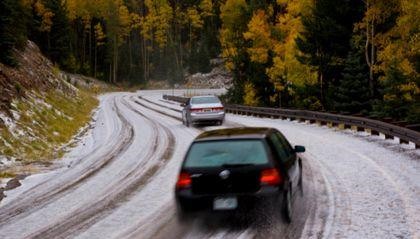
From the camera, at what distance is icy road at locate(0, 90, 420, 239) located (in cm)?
739

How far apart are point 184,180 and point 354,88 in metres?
23.2

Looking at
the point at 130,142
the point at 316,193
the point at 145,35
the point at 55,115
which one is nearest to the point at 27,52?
the point at 55,115

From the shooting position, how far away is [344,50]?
3297 cm

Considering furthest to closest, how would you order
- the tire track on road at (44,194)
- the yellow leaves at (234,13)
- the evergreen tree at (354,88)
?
the yellow leaves at (234,13), the evergreen tree at (354,88), the tire track on road at (44,194)

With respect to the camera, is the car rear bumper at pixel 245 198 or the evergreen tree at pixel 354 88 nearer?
the car rear bumper at pixel 245 198

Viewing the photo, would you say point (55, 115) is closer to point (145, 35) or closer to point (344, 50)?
point (344, 50)

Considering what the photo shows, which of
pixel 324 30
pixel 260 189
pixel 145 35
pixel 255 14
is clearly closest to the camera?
pixel 260 189

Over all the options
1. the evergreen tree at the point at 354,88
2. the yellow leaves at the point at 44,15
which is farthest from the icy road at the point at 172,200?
the yellow leaves at the point at 44,15

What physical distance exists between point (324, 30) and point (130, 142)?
58.1 ft

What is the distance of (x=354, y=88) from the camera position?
2886 cm

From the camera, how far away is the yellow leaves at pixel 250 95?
4599 centimetres

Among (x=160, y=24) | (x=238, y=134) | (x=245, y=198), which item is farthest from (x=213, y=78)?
(x=245, y=198)

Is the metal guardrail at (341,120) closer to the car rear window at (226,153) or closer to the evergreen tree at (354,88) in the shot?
the evergreen tree at (354,88)

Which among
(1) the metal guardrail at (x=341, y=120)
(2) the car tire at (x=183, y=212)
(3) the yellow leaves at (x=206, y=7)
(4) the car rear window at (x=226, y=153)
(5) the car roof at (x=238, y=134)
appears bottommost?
(2) the car tire at (x=183, y=212)
